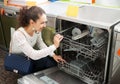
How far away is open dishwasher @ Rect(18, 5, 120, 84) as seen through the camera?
1.17 m

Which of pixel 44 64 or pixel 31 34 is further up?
pixel 31 34

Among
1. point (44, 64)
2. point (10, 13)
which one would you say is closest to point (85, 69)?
point (44, 64)

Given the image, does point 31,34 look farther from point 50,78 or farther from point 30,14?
point 50,78

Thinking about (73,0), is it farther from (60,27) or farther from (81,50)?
(81,50)

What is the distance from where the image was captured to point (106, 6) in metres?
1.63

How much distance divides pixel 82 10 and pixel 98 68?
494 mm

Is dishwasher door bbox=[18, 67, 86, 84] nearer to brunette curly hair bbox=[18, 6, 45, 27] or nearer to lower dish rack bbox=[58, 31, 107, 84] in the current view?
lower dish rack bbox=[58, 31, 107, 84]

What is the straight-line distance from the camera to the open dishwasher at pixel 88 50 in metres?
1.17

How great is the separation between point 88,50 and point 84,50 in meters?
0.05

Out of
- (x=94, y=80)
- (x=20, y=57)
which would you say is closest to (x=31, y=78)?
(x=20, y=57)

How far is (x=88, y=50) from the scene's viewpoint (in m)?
1.24

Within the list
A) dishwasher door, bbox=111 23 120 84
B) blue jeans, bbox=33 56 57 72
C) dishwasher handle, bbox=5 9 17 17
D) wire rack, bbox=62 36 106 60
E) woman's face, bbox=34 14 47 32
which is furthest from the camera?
dishwasher handle, bbox=5 9 17 17

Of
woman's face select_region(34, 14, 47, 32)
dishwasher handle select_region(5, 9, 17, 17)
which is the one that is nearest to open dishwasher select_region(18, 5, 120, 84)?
woman's face select_region(34, 14, 47, 32)

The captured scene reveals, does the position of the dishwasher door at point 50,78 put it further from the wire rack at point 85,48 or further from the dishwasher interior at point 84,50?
the wire rack at point 85,48
